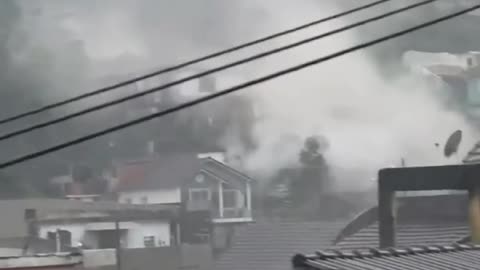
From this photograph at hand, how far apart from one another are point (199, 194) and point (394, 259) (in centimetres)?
591

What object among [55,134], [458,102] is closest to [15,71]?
[55,134]

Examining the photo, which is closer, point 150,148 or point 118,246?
point 118,246

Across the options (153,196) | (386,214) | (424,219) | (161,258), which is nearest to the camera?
(386,214)

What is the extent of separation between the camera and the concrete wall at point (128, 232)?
746 centimetres

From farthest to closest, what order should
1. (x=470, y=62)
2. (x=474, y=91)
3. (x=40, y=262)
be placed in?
(x=470, y=62) → (x=474, y=91) → (x=40, y=262)

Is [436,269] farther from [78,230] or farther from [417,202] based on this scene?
[78,230]

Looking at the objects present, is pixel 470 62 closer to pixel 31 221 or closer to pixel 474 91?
pixel 474 91

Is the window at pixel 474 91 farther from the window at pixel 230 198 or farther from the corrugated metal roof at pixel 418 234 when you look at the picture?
the corrugated metal roof at pixel 418 234

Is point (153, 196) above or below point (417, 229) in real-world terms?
above

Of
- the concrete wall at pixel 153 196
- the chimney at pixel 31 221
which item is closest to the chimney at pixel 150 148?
the concrete wall at pixel 153 196

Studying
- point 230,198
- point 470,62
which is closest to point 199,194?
point 230,198

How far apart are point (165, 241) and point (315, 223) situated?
4.06ft

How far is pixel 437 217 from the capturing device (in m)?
6.00

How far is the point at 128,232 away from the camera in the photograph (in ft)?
25.2
